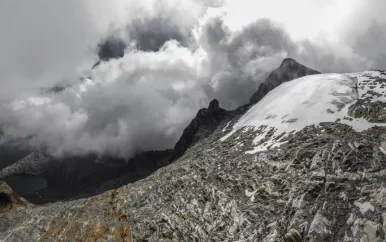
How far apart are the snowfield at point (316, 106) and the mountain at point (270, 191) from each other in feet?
1.25

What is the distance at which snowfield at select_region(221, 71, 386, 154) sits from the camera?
309 feet

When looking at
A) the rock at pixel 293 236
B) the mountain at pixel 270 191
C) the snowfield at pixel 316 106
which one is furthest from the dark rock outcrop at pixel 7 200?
the rock at pixel 293 236

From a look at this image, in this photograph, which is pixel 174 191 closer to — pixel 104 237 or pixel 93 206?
pixel 104 237

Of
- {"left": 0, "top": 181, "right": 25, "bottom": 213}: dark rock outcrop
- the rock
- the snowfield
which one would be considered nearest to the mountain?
the rock

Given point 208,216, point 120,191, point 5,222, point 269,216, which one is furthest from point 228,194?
point 5,222

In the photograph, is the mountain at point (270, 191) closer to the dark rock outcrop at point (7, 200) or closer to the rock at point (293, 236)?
the rock at point (293, 236)

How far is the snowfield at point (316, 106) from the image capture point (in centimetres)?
9412

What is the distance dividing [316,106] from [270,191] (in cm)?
4405

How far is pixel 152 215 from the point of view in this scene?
83.2 m

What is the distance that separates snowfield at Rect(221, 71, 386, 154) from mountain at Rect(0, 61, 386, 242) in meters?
0.38

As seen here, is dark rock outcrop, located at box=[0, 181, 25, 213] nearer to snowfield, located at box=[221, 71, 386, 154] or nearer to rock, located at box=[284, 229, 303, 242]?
snowfield, located at box=[221, 71, 386, 154]

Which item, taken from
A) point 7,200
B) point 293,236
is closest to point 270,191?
point 293,236

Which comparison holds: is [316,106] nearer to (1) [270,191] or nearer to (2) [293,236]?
(1) [270,191]

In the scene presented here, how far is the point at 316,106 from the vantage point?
104 metres
